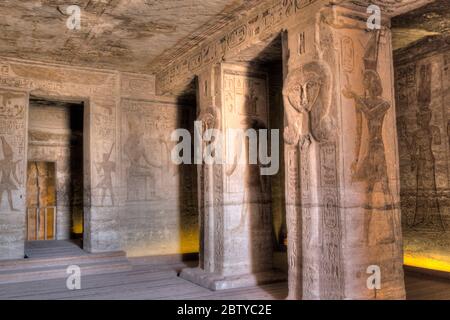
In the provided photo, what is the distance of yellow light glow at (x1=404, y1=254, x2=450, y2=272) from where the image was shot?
6.59 metres

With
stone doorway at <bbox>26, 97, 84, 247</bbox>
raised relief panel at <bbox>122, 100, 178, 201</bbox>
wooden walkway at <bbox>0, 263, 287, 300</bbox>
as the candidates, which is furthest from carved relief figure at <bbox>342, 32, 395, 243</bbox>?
stone doorway at <bbox>26, 97, 84, 247</bbox>

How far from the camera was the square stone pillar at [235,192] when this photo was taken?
6016 millimetres

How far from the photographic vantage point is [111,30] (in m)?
6.12

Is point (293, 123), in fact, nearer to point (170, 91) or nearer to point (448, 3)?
point (448, 3)

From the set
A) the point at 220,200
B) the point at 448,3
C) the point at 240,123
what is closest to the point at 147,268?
the point at 220,200

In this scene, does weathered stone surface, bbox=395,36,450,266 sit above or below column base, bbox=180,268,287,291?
above

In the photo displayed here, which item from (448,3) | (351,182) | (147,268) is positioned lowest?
(147,268)

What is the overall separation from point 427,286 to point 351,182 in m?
2.67

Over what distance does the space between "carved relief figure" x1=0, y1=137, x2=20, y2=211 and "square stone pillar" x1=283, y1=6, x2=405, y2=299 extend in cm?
523

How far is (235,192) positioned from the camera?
6.10 metres

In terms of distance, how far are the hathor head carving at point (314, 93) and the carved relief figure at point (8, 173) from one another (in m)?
5.19

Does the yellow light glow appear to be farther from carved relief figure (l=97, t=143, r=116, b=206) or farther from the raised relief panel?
carved relief figure (l=97, t=143, r=116, b=206)

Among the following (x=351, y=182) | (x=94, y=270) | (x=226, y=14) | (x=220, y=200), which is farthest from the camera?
(x=94, y=270)

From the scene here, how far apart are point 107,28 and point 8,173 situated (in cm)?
320
